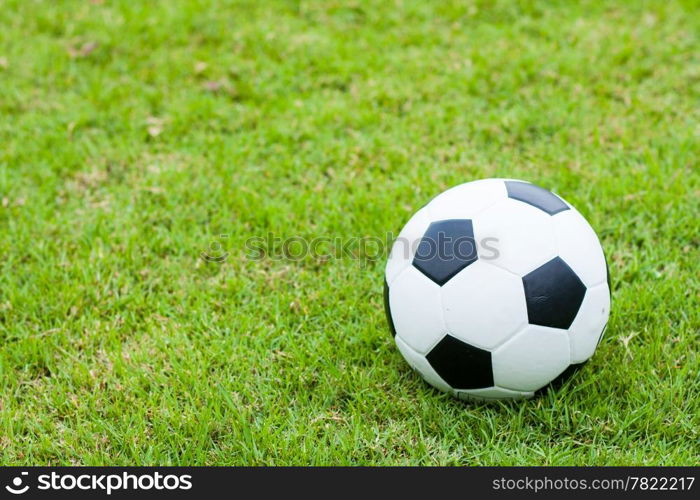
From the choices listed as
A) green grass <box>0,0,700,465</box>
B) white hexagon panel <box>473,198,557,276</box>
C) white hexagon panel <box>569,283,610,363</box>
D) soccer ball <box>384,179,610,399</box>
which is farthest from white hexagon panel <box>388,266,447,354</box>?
white hexagon panel <box>569,283,610,363</box>

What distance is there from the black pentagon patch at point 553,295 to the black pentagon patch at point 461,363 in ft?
0.79

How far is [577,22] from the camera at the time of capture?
5.43 metres

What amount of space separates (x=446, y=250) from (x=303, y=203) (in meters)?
1.56

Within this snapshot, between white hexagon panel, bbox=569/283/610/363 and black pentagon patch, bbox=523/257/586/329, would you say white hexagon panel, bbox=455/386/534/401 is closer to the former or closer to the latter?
white hexagon panel, bbox=569/283/610/363

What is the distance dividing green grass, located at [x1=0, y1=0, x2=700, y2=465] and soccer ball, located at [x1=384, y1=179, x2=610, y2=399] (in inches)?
9.8

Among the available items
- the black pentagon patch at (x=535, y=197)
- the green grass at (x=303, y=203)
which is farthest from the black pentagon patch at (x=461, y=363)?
the black pentagon patch at (x=535, y=197)

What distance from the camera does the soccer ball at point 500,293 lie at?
2.40 metres

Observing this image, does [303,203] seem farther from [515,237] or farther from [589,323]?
[589,323]

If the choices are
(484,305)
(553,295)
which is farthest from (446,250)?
(553,295)

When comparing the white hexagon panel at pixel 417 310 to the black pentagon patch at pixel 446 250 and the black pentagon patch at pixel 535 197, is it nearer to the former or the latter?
the black pentagon patch at pixel 446 250

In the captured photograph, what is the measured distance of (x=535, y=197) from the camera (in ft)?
8.68

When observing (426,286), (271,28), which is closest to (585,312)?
(426,286)

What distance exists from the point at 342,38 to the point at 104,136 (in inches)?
81.5
